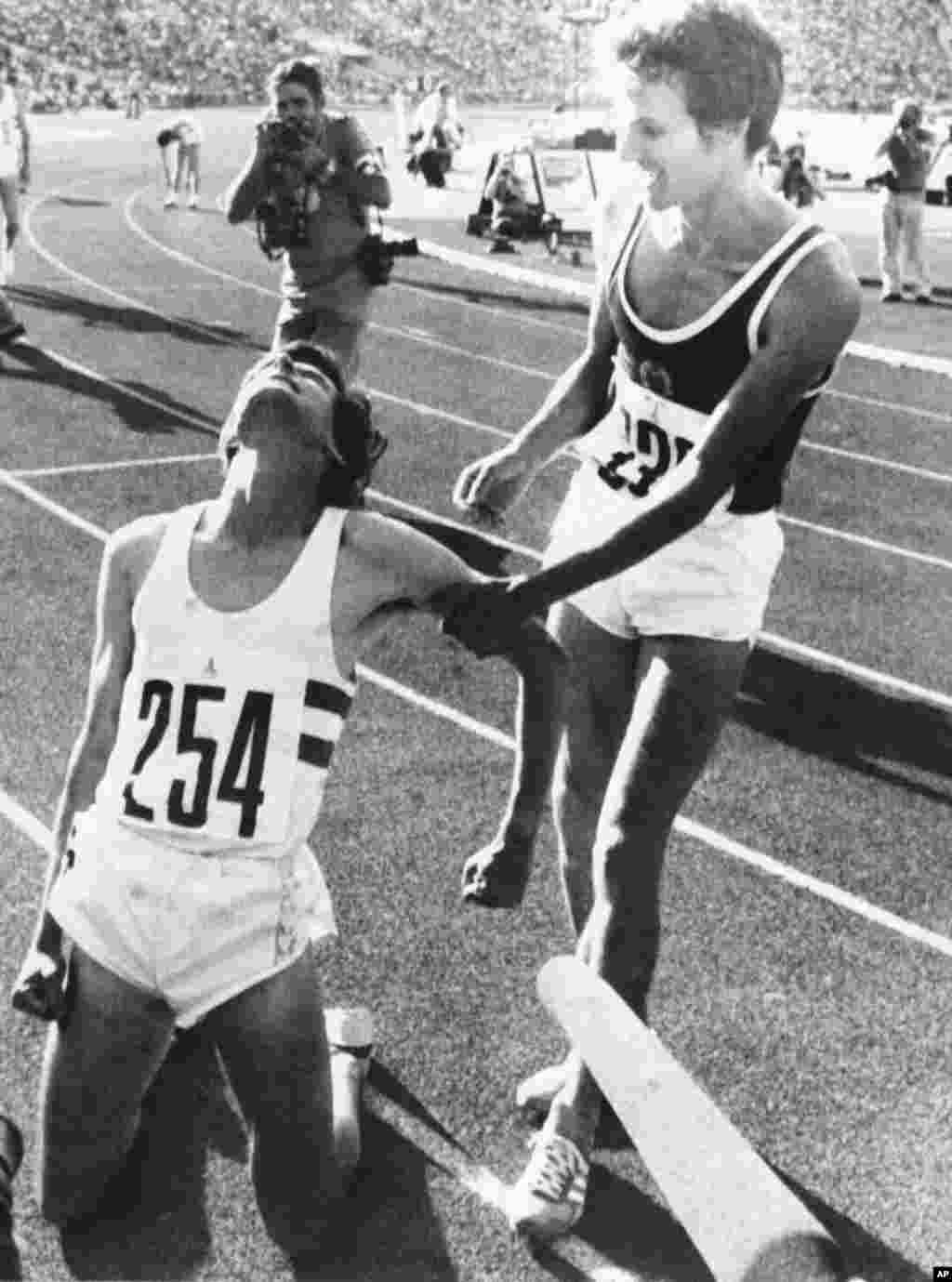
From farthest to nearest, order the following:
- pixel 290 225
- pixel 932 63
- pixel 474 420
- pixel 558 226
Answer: pixel 932 63, pixel 558 226, pixel 474 420, pixel 290 225

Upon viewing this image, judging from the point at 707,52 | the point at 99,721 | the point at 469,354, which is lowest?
the point at 469,354

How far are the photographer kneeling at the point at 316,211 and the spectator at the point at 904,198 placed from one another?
11576 mm

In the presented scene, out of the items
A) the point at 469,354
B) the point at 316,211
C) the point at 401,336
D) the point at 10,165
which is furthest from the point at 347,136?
the point at 401,336

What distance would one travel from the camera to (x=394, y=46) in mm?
72750

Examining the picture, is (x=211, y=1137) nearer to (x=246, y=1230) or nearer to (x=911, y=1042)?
(x=246, y=1230)

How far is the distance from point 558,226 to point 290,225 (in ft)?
46.3

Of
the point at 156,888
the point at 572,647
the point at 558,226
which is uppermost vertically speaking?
the point at 572,647

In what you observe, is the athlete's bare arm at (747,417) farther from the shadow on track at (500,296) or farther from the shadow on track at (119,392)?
the shadow on track at (500,296)

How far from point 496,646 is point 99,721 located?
0.80 meters

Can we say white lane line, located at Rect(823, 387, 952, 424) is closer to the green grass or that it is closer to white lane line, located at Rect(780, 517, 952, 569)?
the green grass

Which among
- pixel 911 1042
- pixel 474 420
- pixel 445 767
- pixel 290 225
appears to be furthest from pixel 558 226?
pixel 911 1042

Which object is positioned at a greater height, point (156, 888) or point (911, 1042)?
point (156, 888)

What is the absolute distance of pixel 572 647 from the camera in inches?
158

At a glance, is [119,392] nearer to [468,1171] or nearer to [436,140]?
[468,1171]
